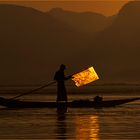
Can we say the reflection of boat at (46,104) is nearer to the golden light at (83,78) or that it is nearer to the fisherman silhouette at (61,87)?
the fisherman silhouette at (61,87)

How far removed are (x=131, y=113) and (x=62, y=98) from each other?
442cm

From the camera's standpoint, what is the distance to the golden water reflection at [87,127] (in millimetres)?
23922

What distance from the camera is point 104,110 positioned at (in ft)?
123

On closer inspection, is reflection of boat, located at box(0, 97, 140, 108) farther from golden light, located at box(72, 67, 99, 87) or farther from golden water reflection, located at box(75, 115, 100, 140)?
golden water reflection, located at box(75, 115, 100, 140)

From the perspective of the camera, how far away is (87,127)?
26.9 m

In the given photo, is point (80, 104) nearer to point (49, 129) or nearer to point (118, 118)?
point (118, 118)

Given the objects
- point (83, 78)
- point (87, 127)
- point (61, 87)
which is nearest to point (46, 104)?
point (61, 87)

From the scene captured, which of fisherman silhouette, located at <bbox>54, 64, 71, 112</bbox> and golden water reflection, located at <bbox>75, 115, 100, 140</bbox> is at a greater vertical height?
fisherman silhouette, located at <bbox>54, 64, 71, 112</bbox>

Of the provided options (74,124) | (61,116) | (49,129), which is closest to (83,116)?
(61,116)

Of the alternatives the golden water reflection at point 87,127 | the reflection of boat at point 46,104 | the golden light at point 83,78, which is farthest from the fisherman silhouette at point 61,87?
the golden water reflection at point 87,127

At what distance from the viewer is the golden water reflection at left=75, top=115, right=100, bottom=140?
23922 mm

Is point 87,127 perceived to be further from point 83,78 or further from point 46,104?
point 83,78

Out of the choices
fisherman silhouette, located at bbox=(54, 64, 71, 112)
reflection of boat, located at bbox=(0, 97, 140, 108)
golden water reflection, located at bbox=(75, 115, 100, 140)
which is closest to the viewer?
golden water reflection, located at bbox=(75, 115, 100, 140)

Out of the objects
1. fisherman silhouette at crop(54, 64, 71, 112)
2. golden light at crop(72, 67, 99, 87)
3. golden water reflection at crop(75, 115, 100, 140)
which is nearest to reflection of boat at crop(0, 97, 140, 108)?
fisherman silhouette at crop(54, 64, 71, 112)
